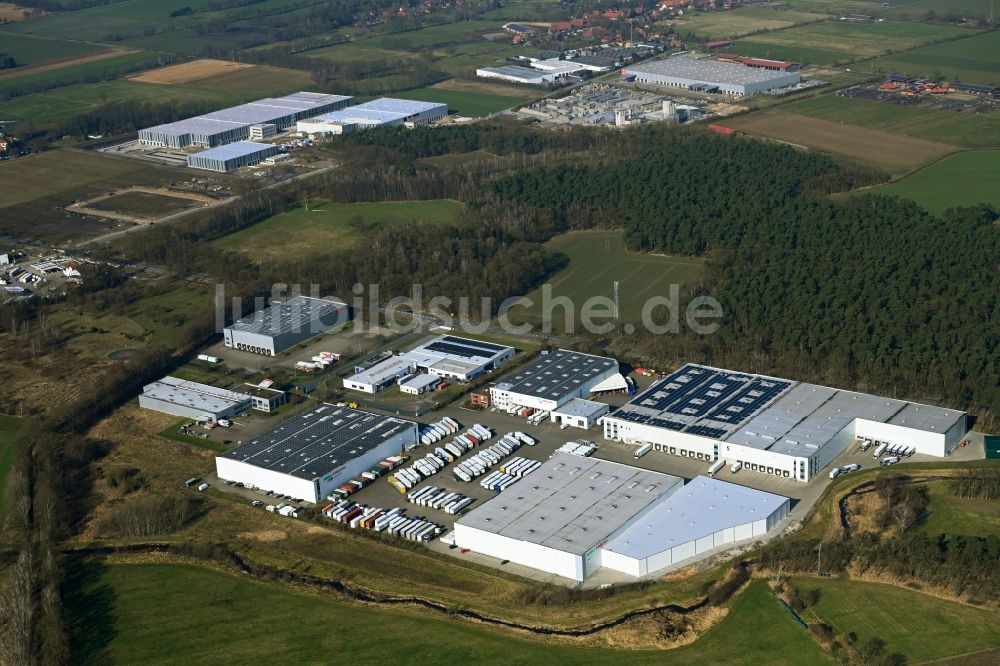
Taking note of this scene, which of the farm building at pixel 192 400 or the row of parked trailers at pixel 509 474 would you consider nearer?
the row of parked trailers at pixel 509 474

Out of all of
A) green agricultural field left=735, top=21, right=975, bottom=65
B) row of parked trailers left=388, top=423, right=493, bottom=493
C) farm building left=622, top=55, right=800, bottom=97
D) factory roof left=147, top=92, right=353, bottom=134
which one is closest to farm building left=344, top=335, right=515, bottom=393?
row of parked trailers left=388, top=423, right=493, bottom=493

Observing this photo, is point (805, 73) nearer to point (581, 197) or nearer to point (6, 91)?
point (581, 197)

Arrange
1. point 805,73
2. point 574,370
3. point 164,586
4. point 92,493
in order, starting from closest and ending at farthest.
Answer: point 164,586 → point 92,493 → point 574,370 → point 805,73

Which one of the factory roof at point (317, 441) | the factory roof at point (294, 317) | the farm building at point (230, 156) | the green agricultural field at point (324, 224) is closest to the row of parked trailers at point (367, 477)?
the factory roof at point (317, 441)

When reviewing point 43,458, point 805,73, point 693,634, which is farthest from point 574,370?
point 805,73

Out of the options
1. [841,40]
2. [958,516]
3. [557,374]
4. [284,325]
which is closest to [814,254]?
[557,374]

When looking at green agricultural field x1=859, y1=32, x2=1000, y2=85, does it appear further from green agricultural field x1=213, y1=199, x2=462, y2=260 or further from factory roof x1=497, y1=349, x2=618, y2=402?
factory roof x1=497, y1=349, x2=618, y2=402

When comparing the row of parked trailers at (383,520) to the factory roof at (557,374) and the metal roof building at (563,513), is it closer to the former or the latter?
the metal roof building at (563,513)
